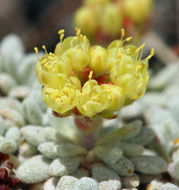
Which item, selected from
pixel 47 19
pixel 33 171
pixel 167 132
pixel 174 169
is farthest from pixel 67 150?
pixel 47 19

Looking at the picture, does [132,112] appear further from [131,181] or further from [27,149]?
[27,149]

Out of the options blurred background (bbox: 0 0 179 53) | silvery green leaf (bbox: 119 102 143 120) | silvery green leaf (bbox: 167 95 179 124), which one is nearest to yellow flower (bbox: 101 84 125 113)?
silvery green leaf (bbox: 119 102 143 120)

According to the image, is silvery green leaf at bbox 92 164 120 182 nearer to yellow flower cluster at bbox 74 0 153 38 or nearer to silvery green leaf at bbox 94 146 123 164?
silvery green leaf at bbox 94 146 123 164

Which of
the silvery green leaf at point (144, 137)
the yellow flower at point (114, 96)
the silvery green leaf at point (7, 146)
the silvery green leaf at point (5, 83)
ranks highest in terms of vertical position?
the silvery green leaf at point (5, 83)

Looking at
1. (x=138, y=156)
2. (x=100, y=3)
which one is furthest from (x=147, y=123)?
(x=100, y=3)

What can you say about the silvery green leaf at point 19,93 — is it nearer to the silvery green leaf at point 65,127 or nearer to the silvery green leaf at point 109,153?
the silvery green leaf at point 65,127

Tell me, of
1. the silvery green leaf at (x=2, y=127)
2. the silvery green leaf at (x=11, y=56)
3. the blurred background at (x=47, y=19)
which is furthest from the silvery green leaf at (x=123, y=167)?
the blurred background at (x=47, y=19)
